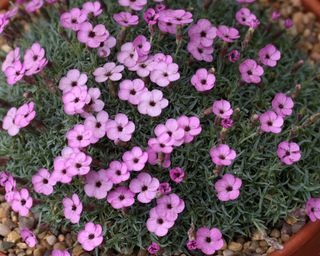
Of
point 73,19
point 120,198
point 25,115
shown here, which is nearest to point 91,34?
point 73,19

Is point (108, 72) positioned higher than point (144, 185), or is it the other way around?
point (108, 72)

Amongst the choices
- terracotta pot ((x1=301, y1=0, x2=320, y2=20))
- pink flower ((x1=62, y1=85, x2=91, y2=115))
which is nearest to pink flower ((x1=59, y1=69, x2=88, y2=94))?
pink flower ((x1=62, y1=85, x2=91, y2=115))

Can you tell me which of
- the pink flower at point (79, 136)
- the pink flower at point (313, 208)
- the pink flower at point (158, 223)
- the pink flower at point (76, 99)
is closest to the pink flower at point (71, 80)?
the pink flower at point (76, 99)

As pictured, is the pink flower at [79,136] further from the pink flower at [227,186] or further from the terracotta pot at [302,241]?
the terracotta pot at [302,241]

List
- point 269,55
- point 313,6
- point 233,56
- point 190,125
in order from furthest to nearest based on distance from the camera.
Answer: point 313,6, point 269,55, point 233,56, point 190,125

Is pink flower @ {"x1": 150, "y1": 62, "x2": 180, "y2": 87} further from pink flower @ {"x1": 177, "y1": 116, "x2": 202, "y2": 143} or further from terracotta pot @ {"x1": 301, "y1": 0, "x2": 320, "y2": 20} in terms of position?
terracotta pot @ {"x1": 301, "y1": 0, "x2": 320, "y2": 20}

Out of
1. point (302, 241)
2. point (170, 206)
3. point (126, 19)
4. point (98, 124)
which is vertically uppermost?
point (126, 19)

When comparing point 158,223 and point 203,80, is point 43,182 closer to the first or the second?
point 158,223
